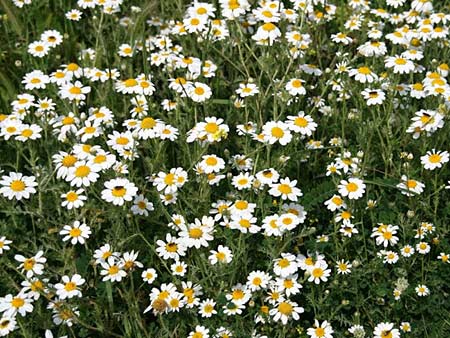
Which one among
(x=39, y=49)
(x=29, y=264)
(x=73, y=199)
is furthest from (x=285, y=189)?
(x=39, y=49)

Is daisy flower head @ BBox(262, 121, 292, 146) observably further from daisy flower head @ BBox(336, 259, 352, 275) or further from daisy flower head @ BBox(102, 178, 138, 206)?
daisy flower head @ BBox(102, 178, 138, 206)

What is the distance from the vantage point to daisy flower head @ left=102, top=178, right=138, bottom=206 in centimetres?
315

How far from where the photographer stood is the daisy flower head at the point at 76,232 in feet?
10.5

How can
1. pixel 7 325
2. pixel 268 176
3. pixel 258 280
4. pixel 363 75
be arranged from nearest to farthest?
pixel 7 325 < pixel 258 280 < pixel 268 176 < pixel 363 75

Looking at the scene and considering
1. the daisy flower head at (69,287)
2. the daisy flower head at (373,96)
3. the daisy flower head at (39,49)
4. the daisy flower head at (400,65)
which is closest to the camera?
the daisy flower head at (69,287)

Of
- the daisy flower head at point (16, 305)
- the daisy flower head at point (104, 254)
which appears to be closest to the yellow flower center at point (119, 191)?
the daisy flower head at point (104, 254)

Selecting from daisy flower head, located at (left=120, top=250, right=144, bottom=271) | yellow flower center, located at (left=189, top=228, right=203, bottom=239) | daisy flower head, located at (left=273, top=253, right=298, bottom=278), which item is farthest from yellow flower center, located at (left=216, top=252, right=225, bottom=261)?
daisy flower head, located at (left=120, top=250, right=144, bottom=271)

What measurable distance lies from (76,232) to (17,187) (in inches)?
15.1

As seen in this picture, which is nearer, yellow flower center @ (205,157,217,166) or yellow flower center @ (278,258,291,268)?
yellow flower center @ (278,258,291,268)

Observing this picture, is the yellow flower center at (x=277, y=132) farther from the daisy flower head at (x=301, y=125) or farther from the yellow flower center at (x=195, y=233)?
the yellow flower center at (x=195, y=233)

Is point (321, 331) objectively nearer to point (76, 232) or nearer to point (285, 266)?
point (285, 266)

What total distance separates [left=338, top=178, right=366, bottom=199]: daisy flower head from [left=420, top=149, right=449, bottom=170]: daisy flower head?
16.4 inches

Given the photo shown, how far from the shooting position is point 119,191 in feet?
10.4

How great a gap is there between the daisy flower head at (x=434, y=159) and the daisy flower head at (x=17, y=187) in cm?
195
